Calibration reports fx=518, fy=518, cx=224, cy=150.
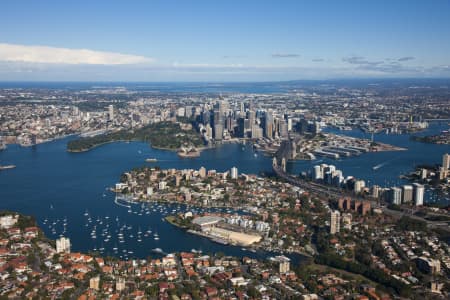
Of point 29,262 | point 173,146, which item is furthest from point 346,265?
point 173,146

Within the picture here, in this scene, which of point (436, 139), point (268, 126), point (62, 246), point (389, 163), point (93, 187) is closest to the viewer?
point (62, 246)

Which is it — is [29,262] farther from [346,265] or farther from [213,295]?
[346,265]

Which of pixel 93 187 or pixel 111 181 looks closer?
pixel 93 187

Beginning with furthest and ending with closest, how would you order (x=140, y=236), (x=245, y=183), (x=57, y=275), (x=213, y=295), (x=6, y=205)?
(x=245, y=183) < (x=6, y=205) < (x=140, y=236) < (x=57, y=275) < (x=213, y=295)

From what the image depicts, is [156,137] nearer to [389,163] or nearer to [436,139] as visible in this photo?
[389,163]

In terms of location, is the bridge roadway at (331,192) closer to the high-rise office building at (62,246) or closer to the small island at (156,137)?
the small island at (156,137)

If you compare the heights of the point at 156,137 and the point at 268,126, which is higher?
the point at 268,126

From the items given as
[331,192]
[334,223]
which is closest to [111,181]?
[331,192]
